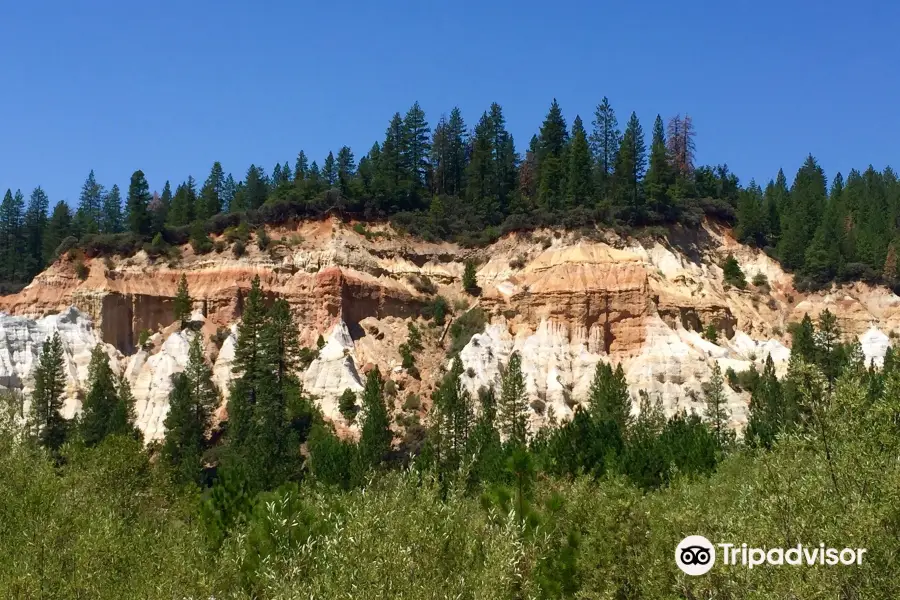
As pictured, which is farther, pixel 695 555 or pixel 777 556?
pixel 695 555

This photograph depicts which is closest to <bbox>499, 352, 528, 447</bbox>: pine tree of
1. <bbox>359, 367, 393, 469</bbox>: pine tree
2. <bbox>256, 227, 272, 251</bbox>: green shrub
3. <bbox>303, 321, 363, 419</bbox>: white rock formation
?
<bbox>359, 367, 393, 469</bbox>: pine tree

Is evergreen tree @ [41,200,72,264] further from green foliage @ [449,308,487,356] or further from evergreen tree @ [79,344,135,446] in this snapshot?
green foliage @ [449,308,487,356]

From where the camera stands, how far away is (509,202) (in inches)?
3632

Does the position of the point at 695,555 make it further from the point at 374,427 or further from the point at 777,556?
the point at 374,427

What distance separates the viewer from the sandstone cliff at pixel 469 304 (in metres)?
69.1

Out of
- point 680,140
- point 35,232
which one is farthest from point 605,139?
point 35,232

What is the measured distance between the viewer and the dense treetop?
271 feet

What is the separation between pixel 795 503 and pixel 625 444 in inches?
1340

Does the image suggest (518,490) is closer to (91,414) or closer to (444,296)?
(91,414)

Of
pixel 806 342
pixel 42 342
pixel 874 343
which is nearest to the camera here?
pixel 806 342

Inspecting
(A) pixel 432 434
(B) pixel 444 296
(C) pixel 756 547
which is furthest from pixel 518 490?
(B) pixel 444 296

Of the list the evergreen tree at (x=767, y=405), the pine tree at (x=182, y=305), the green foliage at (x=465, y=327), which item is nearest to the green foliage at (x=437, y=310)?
the green foliage at (x=465, y=327)

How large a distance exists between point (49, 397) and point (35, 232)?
4562 cm

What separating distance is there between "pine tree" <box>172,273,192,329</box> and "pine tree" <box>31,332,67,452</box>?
36.1 ft
